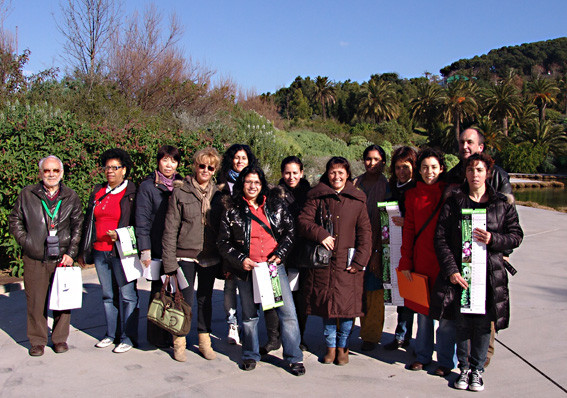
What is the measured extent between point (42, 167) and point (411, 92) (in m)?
77.3

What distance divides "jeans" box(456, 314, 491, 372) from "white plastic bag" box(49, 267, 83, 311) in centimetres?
337

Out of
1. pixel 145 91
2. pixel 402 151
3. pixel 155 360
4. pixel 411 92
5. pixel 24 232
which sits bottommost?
pixel 155 360

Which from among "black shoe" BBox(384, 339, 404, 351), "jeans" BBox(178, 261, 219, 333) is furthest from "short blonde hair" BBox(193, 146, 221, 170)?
"black shoe" BBox(384, 339, 404, 351)

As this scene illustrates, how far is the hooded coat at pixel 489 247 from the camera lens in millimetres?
3643

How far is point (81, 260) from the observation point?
4.68 m

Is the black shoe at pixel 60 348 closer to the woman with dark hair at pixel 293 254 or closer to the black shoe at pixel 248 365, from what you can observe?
the black shoe at pixel 248 365

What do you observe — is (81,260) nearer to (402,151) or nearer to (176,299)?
(176,299)

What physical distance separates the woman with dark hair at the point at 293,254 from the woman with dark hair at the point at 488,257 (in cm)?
125

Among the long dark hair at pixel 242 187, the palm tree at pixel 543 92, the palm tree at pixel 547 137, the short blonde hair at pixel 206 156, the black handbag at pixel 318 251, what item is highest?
the palm tree at pixel 543 92

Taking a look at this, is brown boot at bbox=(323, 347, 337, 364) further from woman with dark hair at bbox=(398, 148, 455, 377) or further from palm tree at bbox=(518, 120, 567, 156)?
palm tree at bbox=(518, 120, 567, 156)

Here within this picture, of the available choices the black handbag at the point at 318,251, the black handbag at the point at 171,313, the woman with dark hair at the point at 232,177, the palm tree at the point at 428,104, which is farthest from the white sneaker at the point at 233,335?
the palm tree at the point at 428,104

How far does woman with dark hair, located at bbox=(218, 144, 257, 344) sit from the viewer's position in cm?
467

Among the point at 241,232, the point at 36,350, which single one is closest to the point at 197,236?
the point at 241,232

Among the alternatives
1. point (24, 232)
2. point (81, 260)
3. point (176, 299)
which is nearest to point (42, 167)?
point (24, 232)
